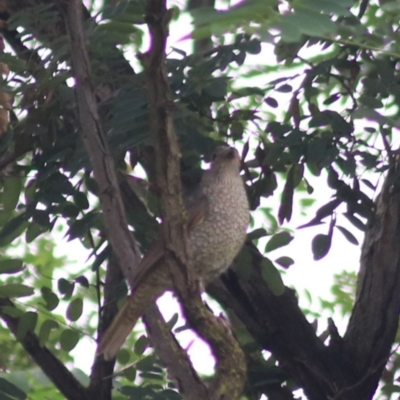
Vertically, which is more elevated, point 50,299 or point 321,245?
point 321,245

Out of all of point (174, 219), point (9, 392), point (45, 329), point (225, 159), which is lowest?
point (9, 392)

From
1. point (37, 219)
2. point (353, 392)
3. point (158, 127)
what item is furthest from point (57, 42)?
point (353, 392)

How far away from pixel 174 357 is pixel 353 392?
1.36 m

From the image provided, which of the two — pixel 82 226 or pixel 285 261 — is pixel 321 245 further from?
pixel 82 226

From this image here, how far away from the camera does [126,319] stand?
13.8ft

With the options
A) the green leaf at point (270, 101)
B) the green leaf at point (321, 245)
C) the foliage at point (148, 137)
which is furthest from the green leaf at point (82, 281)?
the green leaf at point (270, 101)

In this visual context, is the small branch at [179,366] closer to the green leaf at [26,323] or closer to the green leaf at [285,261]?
the green leaf at [26,323]

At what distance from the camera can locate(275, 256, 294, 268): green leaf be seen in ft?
14.3

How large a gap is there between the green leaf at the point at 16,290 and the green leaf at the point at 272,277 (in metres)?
1.02

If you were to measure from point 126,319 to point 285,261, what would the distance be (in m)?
0.77

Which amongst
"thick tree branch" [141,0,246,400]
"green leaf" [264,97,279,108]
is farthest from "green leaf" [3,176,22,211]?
"thick tree branch" [141,0,246,400]

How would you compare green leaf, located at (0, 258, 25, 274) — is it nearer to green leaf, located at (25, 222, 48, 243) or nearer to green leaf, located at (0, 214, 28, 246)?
green leaf, located at (0, 214, 28, 246)

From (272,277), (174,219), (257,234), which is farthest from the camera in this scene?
(257,234)

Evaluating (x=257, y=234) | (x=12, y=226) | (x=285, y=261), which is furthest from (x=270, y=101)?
(x=12, y=226)
